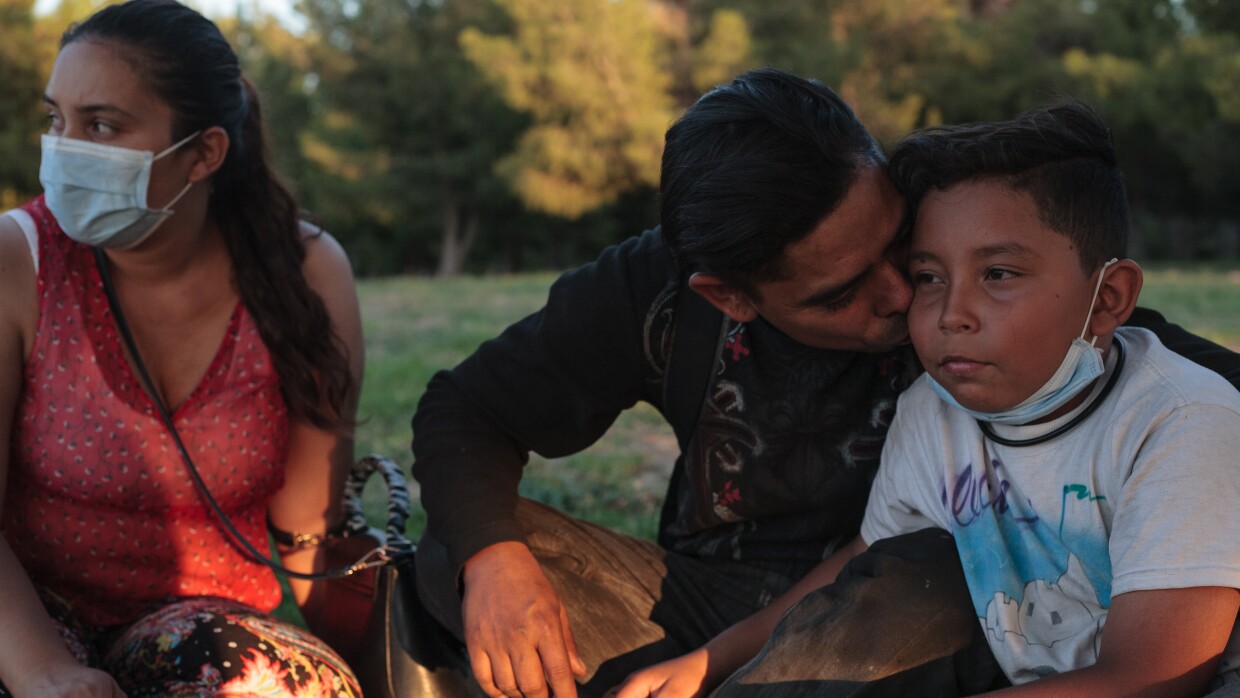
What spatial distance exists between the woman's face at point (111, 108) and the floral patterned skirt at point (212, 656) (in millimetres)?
941

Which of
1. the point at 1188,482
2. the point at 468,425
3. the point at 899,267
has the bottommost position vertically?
the point at 468,425

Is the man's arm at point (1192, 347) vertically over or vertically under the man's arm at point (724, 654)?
over

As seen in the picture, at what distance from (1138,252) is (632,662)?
870 inches

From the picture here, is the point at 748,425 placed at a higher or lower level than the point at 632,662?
higher

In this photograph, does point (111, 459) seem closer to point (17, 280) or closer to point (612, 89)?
point (17, 280)

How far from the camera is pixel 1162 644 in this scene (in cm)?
169

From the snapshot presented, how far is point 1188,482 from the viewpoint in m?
1.73

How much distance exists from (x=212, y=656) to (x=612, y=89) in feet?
64.0

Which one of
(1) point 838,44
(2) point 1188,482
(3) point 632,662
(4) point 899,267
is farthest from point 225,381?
(1) point 838,44

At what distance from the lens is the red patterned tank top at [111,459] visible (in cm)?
264

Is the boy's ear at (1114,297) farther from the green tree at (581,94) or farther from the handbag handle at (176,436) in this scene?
the green tree at (581,94)

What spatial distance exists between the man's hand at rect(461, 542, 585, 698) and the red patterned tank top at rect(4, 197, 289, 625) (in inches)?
32.7

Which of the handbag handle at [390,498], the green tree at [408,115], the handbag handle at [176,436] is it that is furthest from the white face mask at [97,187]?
the green tree at [408,115]

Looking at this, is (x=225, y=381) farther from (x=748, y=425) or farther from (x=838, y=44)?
(x=838, y=44)
